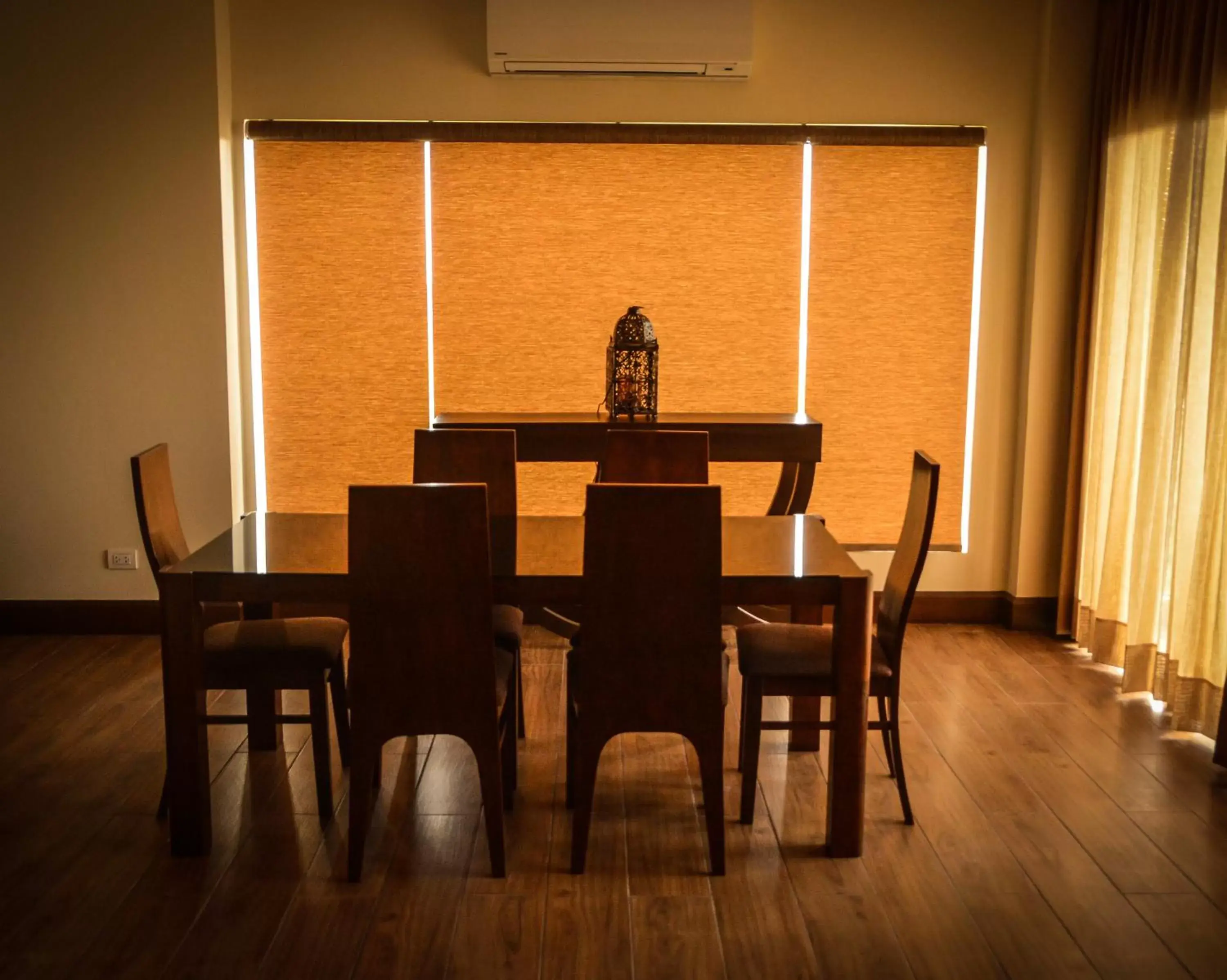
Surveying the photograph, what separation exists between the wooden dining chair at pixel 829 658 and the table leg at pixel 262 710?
1389 millimetres

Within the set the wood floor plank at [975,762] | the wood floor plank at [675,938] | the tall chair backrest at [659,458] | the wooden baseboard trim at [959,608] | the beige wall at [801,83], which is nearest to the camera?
the wood floor plank at [675,938]

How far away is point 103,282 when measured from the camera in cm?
497

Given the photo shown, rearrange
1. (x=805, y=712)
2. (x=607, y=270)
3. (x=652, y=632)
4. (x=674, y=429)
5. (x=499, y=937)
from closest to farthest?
1. (x=499, y=937)
2. (x=652, y=632)
3. (x=805, y=712)
4. (x=674, y=429)
5. (x=607, y=270)

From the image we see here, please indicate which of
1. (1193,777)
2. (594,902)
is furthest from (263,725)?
(1193,777)

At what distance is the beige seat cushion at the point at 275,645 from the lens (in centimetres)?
328

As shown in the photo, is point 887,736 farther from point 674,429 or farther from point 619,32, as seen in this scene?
point 619,32

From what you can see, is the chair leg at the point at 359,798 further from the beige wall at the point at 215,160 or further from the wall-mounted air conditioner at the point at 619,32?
the wall-mounted air conditioner at the point at 619,32

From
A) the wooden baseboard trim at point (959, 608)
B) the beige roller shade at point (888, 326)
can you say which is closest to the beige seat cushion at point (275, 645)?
the beige roller shade at point (888, 326)

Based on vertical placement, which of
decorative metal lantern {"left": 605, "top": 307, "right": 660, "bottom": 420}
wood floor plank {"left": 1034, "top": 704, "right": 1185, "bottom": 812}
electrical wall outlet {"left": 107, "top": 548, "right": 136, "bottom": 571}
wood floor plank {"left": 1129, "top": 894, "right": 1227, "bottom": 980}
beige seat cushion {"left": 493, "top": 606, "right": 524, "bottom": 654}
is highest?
decorative metal lantern {"left": 605, "top": 307, "right": 660, "bottom": 420}

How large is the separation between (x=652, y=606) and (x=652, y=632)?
0.21 ft

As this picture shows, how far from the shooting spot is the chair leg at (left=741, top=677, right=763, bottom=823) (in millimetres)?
3254

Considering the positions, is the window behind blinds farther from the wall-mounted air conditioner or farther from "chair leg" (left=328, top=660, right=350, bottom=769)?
"chair leg" (left=328, top=660, right=350, bottom=769)

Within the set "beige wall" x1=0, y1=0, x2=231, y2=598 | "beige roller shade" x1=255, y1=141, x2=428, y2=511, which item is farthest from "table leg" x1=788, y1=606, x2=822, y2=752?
"beige wall" x1=0, y1=0, x2=231, y2=598

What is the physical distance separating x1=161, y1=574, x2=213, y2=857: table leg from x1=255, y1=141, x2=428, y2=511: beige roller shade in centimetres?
216
